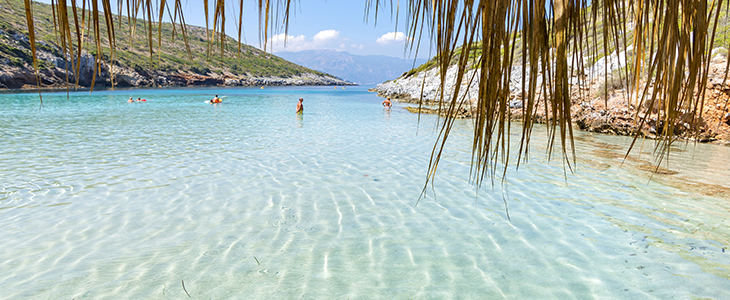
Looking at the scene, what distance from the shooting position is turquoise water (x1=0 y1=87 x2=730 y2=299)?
356cm

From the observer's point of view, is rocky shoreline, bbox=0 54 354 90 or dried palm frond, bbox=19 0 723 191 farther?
rocky shoreline, bbox=0 54 354 90

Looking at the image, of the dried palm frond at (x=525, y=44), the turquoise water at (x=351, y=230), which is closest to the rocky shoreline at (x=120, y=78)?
the turquoise water at (x=351, y=230)

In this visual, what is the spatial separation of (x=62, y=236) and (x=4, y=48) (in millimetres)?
63494

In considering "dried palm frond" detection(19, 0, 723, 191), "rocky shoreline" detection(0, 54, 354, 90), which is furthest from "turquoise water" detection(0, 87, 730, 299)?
"rocky shoreline" detection(0, 54, 354, 90)

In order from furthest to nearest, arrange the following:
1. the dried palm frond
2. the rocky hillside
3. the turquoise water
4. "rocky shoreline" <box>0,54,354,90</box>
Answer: "rocky shoreline" <box>0,54,354,90</box> → the rocky hillside → the turquoise water → the dried palm frond

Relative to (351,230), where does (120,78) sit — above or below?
above

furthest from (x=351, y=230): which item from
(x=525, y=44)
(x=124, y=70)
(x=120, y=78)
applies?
(x=124, y=70)

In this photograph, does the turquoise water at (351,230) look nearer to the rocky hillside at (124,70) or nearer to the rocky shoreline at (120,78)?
the rocky hillside at (124,70)

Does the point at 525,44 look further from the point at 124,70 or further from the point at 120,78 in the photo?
the point at 124,70

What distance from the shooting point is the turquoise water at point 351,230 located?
3.56 m

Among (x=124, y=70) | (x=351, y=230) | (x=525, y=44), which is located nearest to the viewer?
(x=525, y=44)

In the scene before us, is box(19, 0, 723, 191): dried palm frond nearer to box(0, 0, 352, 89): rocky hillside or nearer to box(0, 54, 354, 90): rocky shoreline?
box(0, 0, 352, 89): rocky hillside

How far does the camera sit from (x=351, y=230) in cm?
478

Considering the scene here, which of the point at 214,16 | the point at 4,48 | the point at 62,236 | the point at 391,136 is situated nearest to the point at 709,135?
the point at 391,136
